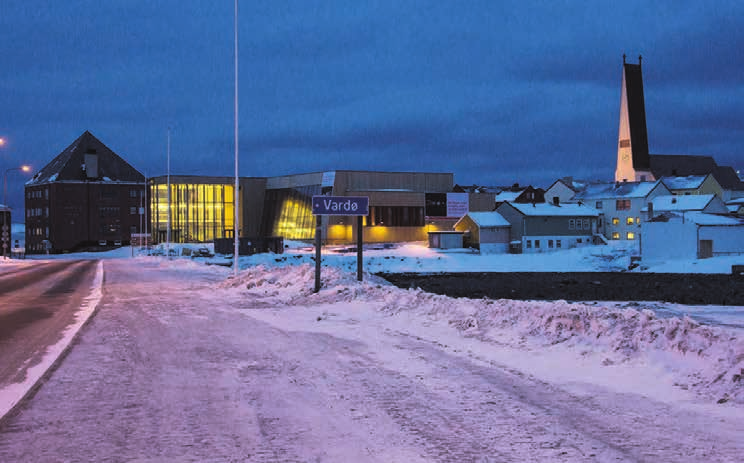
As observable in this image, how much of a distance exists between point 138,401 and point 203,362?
2549 millimetres

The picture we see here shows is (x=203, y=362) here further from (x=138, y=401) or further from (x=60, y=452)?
(x=60, y=452)

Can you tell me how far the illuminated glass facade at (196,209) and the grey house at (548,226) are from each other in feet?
143

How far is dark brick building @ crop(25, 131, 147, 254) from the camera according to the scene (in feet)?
346

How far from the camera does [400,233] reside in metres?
98.1

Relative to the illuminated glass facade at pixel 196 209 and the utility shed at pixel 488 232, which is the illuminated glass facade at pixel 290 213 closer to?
the illuminated glass facade at pixel 196 209

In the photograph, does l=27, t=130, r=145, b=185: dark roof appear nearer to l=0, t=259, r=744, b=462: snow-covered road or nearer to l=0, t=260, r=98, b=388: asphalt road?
l=0, t=260, r=98, b=388: asphalt road

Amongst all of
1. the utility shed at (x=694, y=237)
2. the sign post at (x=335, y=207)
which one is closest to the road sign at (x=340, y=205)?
the sign post at (x=335, y=207)

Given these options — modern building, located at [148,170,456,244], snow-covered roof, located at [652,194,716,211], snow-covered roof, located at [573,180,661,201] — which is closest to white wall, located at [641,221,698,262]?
snow-covered roof, located at [652,194,716,211]

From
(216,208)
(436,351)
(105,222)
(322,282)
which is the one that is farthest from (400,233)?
(436,351)

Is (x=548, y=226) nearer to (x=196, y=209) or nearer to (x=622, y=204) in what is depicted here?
(x=622, y=204)

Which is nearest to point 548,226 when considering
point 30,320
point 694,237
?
point 694,237

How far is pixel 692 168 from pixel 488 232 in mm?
76123

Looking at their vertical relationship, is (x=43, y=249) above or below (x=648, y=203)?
below

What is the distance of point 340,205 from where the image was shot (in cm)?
2050
